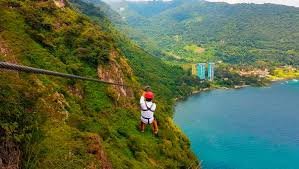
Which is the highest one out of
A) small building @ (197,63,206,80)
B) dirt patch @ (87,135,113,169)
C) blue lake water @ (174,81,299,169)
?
dirt patch @ (87,135,113,169)

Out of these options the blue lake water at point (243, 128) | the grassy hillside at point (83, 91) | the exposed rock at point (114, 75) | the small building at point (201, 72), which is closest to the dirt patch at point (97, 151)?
the grassy hillside at point (83, 91)

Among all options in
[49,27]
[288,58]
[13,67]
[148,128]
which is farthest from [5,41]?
[288,58]

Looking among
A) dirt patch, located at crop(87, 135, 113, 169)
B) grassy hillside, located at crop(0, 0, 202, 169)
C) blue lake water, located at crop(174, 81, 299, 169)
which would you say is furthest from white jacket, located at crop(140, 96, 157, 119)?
blue lake water, located at crop(174, 81, 299, 169)

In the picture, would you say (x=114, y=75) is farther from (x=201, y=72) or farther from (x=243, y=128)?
(x=201, y=72)

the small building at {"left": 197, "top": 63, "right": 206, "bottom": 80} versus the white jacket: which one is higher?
the white jacket

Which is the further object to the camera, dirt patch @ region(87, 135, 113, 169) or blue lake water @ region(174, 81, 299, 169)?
blue lake water @ region(174, 81, 299, 169)

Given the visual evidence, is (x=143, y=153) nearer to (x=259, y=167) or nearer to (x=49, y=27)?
(x=49, y=27)

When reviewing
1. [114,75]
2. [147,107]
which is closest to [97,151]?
[147,107]

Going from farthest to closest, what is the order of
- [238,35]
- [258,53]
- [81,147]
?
[238,35], [258,53], [81,147]

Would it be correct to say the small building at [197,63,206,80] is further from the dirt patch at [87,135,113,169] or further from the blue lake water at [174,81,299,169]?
the dirt patch at [87,135,113,169]
